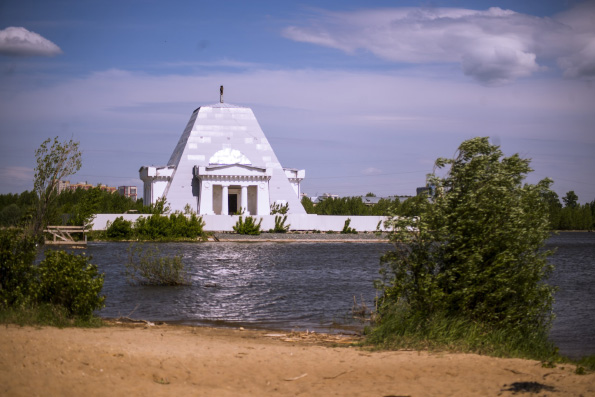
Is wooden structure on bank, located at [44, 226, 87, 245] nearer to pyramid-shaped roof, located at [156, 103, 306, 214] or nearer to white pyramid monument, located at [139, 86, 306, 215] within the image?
white pyramid monument, located at [139, 86, 306, 215]

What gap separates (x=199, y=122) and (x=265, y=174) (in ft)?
27.9

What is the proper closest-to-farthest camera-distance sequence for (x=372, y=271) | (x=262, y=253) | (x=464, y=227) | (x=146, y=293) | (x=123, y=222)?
(x=464, y=227)
(x=146, y=293)
(x=372, y=271)
(x=262, y=253)
(x=123, y=222)

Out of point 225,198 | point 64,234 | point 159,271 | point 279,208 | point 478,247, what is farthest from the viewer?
point 279,208

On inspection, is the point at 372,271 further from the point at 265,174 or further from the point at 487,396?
the point at 265,174

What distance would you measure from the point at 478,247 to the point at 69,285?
6.48m

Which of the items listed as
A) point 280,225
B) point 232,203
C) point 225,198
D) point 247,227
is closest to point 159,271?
point 247,227

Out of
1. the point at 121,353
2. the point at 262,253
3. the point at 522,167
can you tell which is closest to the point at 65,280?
the point at 121,353

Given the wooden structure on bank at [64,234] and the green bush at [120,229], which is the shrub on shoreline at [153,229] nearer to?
the green bush at [120,229]

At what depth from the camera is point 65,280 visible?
37.6ft

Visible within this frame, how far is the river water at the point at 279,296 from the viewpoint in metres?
14.7

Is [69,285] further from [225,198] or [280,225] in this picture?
[225,198]

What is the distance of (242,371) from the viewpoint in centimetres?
871

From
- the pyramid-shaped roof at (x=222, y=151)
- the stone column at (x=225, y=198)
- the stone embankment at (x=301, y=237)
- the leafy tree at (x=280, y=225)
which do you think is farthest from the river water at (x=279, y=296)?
the pyramid-shaped roof at (x=222, y=151)

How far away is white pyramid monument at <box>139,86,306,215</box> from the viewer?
190ft
